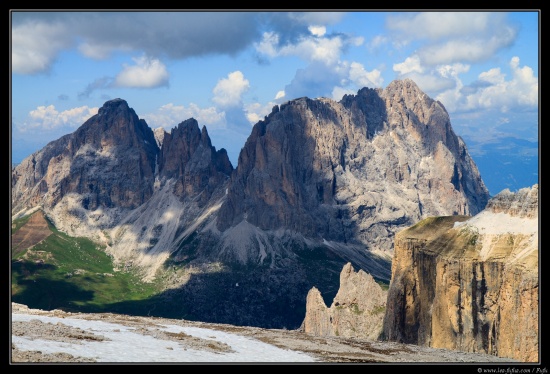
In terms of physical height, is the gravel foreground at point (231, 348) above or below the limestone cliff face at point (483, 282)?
below

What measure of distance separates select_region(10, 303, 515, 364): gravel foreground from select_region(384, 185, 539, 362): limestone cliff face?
1123 inches

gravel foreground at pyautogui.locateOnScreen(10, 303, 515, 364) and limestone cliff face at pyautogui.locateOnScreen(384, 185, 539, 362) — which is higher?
limestone cliff face at pyautogui.locateOnScreen(384, 185, 539, 362)

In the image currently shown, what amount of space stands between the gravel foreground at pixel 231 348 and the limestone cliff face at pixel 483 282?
28532mm

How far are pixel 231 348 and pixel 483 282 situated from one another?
6204cm

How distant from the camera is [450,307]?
118 m

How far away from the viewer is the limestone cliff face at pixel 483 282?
319 feet

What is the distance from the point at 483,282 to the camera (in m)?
110

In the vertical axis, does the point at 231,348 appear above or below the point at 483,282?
below

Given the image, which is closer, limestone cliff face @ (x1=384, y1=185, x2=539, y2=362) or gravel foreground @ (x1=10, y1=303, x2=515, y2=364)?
gravel foreground @ (x1=10, y1=303, x2=515, y2=364)

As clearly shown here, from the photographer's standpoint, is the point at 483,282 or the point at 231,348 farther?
the point at 483,282

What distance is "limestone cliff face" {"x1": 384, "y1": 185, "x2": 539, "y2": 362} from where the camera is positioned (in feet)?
319

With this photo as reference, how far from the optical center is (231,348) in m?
61.1
